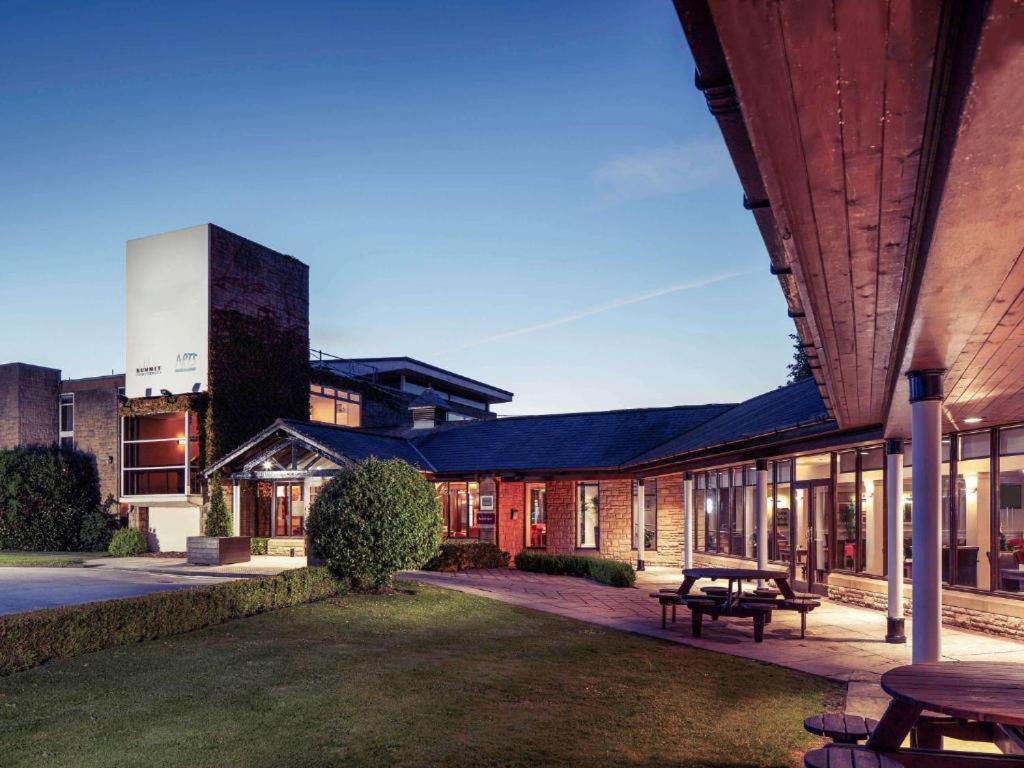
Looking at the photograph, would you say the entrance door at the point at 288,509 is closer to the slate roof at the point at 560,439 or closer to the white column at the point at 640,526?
the slate roof at the point at 560,439

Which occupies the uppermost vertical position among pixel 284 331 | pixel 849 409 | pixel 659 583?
pixel 284 331

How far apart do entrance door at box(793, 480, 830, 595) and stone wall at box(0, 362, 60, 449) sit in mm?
31935

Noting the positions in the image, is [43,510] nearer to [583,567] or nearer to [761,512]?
[583,567]

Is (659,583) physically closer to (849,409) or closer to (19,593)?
(849,409)

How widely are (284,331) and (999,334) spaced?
1146 inches

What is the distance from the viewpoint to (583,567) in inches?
797

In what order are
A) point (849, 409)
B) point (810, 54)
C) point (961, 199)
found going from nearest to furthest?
point (810, 54)
point (961, 199)
point (849, 409)

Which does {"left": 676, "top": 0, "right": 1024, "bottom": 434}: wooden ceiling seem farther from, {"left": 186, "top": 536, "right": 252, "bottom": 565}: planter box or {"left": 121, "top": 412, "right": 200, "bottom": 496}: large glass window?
{"left": 121, "top": 412, "right": 200, "bottom": 496}: large glass window

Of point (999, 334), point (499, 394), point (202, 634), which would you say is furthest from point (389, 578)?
point (499, 394)

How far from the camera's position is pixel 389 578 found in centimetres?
1474

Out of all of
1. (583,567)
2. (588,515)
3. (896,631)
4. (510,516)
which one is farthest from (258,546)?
(896,631)

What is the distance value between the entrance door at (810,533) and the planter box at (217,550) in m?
15.4

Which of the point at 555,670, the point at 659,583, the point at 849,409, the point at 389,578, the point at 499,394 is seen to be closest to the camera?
the point at 555,670

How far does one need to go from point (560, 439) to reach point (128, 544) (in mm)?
15628
